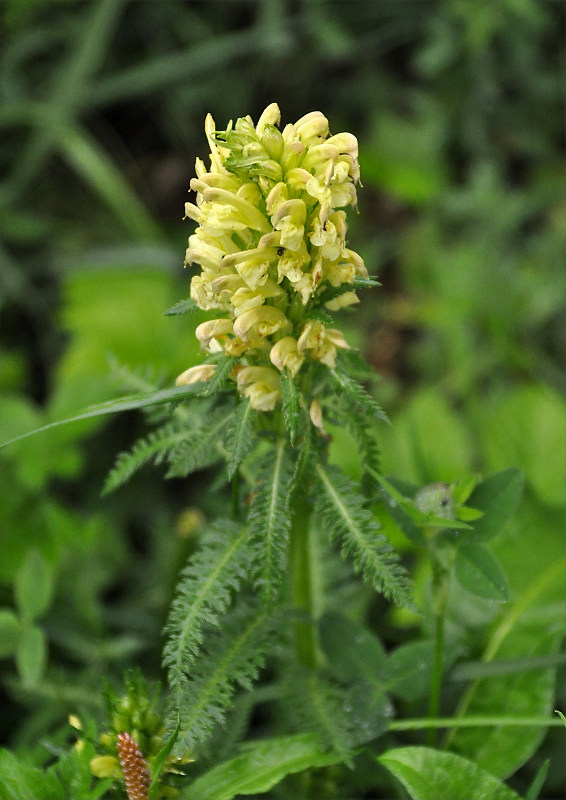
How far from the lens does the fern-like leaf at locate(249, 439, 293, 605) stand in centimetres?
106

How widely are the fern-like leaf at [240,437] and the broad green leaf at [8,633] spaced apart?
0.75 metres

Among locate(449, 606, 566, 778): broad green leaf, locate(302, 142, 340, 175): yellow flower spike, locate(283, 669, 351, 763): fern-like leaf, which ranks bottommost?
locate(449, 606, 566, 778): broad green leaf

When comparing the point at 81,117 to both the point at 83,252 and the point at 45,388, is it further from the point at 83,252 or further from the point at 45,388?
the point at 45,388

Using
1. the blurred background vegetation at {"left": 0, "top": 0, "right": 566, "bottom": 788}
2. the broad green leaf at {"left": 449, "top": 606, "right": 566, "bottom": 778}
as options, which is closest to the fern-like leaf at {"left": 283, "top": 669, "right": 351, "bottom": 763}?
the broad green leaf at {"left": 449, "top": 606, "right": 566, "bottom": 778}

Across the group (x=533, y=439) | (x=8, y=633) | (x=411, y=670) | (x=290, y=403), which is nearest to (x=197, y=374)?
(x=290, y=403)

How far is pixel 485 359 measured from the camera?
271 centimetres

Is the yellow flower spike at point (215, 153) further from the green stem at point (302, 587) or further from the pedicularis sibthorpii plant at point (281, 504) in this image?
the green stem at point (302, 587)

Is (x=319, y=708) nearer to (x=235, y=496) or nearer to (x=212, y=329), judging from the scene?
(x=235, y=496)

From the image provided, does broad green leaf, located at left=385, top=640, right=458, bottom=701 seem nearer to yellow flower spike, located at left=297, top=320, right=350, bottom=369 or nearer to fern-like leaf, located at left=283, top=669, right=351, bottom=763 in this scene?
fern-like leaf, located at left=283, top=669, right=351, bottom=763

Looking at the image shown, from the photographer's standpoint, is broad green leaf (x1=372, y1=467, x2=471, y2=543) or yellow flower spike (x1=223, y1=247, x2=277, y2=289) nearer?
yellow flower spike (x1=223, y1=247, x2=277, y2=289)

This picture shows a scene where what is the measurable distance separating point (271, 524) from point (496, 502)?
1.50 feet

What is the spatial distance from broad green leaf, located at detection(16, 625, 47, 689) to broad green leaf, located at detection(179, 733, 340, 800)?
431mm

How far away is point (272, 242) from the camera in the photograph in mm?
1037

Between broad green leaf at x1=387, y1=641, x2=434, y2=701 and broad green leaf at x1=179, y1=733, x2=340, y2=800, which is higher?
broad green leaf at x1=387, y1=641, x2=434, y2=701
